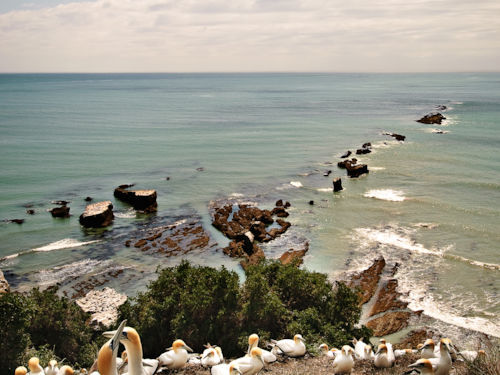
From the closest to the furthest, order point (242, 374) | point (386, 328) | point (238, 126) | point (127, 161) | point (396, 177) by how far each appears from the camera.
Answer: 1. point (242, 374)
2. point (386, 328)
3. point (396, 177)
4. point (127, 161)
5. point (238, 126)

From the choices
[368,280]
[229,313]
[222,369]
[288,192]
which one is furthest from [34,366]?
[288,192]

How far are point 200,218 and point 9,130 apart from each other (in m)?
51.9

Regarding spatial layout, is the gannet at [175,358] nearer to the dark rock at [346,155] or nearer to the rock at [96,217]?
the rock at [96,217]

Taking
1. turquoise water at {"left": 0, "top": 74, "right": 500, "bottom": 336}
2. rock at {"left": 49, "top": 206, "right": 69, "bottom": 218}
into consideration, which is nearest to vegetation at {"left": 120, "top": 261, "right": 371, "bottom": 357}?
turquoise water at {"left": 0, "top": 74, "right": 500, "bottom": 336}

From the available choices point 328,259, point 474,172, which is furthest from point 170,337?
point 474,172

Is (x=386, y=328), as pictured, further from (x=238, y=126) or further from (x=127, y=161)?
(x=238, y=126)

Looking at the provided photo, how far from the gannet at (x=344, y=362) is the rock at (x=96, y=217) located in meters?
23.0

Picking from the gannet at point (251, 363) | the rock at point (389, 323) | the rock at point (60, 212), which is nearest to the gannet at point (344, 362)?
the gannet at point (251, 363)

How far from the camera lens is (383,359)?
36.2 ft

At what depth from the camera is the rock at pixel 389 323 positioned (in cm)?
1742

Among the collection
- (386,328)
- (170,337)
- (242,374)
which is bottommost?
(386,328)

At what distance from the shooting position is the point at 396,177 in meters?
41.6

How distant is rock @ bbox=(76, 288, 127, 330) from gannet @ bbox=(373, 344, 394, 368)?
10.4 metres

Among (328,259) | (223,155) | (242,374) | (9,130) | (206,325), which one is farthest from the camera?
(9,130)
